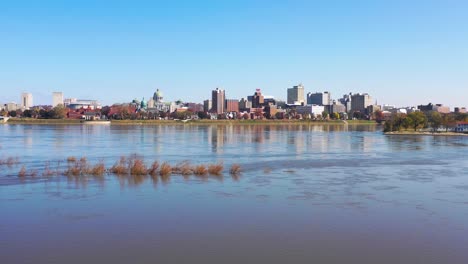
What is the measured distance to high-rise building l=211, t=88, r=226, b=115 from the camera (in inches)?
7107

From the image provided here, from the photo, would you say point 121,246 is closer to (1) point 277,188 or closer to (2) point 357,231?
(2) point 357,231

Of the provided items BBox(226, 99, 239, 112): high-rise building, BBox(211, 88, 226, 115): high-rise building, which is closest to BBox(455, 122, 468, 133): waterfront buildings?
BBox(211, 88, 226, 115): high-rise building

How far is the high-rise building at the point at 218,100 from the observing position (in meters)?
181

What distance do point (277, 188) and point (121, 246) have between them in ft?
23.7

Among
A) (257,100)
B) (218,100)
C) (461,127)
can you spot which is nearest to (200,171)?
(461,127)

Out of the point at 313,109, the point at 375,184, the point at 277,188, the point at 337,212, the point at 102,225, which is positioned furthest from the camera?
the point at 313,109

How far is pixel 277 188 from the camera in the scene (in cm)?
1558

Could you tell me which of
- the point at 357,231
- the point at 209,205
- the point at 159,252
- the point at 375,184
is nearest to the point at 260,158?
the point at 375,184

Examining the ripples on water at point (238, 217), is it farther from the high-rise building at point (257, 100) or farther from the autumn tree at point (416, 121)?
the high-rise building at point (257, 100)

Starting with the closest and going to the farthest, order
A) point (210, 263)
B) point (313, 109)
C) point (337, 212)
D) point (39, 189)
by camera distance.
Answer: point (210, 263)
point (337, 212)
point (39, 189)
point (313, 109)

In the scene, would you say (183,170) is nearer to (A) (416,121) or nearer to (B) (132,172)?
(B) (132,172)

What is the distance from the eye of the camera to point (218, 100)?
181 meters

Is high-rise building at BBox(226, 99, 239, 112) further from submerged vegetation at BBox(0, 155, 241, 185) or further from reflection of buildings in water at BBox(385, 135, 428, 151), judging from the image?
A: submerged vegetation at BBox(0, 155, 241, 185)

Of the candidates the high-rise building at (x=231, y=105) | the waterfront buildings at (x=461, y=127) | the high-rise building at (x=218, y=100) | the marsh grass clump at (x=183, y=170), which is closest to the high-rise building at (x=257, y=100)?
the high-rise building at (x=231, y=105)
